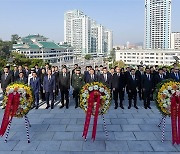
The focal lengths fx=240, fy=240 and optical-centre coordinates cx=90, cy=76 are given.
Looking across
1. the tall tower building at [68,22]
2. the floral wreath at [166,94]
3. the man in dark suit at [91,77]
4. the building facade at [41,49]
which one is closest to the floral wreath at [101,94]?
the floral wreath at [166,94]

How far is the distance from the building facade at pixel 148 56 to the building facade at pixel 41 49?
62.8 feet

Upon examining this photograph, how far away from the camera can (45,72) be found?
950cm

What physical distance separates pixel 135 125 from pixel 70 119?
196cm

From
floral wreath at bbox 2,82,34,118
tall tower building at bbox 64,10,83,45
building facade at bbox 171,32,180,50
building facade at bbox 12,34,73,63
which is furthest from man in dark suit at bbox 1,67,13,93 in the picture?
building facade at bbox 171,32,180,50

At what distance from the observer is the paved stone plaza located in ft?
16.5

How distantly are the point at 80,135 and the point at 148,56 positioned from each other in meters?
77.4

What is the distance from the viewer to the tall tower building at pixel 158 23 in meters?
107

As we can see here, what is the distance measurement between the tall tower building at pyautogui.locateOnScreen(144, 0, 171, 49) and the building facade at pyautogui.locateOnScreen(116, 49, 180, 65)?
3216 cm

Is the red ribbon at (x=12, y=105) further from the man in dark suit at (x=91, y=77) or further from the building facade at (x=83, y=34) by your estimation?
the building facade at (x=83, y=34)

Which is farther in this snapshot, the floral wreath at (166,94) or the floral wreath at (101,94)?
the floral wreath at (101,94)

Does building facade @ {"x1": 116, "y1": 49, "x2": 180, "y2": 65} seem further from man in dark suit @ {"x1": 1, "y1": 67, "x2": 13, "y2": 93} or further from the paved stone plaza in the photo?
the paved stone plaza

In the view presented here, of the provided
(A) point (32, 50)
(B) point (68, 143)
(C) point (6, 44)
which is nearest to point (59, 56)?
(A) point (32, 50)

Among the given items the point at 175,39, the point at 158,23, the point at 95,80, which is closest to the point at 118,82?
the point at 95,80

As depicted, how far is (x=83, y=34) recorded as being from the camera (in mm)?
113938
